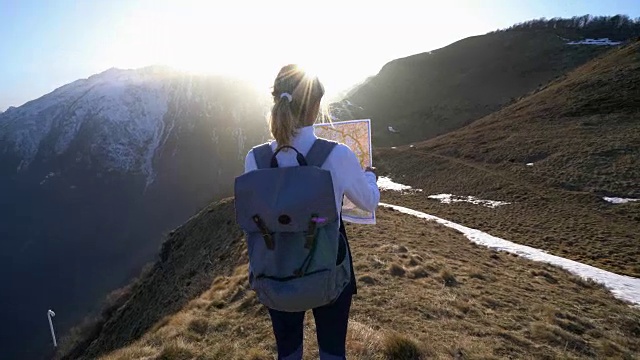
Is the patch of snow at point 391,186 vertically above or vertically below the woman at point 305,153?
below

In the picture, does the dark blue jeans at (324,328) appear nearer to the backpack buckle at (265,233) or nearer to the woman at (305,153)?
the woman at (305,153)

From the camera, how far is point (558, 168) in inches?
1287

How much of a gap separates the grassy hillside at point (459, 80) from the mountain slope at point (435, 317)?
279 ft

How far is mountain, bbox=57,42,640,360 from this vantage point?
6660 mm

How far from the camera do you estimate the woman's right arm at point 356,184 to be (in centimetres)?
237

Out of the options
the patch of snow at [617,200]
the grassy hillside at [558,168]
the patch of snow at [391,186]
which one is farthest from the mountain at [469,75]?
the patch of snow at [617,200]

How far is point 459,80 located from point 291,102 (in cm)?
13106

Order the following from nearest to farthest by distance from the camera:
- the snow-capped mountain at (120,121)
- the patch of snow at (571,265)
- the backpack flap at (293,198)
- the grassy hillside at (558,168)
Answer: the backpack flap at (293,198) < the patch of snow at (571,265) < the grassy hillside at (558,168) < the snow-capped mountain at (120,121)

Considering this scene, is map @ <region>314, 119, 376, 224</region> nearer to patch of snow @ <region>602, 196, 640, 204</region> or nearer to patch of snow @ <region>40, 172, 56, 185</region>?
patch of snow @ <region>602, 196, 640, 204</region>

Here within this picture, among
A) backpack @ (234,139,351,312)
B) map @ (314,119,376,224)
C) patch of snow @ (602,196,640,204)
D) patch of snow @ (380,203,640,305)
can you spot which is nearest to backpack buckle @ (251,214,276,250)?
backpack @ (234,139,351,312)

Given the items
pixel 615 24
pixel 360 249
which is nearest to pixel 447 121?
pixel 615 24

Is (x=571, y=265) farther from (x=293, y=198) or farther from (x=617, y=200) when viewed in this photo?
(x=293, y=198)

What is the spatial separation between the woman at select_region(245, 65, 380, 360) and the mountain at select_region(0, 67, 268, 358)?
88.3 m

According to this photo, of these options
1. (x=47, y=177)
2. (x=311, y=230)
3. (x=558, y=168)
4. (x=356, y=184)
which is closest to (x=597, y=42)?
(x=558, y=168)
